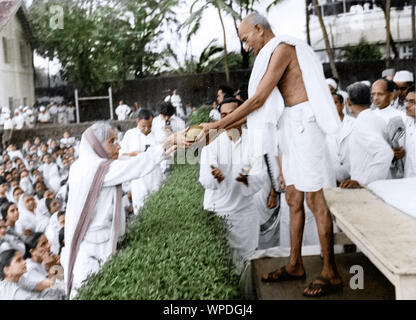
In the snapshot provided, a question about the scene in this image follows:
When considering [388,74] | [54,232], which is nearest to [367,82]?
[388,74]

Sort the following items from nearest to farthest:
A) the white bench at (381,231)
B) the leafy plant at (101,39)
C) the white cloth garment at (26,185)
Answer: the white bench at (381,231) < the leafy plant at (101,39) < the white cloth garment at (26,185)

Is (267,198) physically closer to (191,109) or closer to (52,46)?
(191,109)

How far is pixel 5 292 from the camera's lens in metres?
2.85

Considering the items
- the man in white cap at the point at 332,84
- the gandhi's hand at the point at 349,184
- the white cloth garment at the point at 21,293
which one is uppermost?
the man in white cap at the point at 332,84

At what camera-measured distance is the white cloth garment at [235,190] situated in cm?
264

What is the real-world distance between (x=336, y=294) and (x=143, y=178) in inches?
48.3

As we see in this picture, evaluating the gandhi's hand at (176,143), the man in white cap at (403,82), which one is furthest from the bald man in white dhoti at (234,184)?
the man in white cap at (403,82)

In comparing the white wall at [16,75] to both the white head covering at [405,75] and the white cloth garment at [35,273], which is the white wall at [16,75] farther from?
the white head covering at [405,75]

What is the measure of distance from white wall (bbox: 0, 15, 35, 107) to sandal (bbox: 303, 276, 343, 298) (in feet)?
6.27

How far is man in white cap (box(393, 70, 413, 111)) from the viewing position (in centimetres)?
263

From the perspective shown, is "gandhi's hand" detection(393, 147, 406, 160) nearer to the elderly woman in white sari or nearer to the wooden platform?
the wooden platform

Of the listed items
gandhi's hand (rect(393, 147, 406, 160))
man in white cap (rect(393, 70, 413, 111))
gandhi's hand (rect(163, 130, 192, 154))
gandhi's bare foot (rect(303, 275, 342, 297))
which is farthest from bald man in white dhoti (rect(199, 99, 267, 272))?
man in white cap (rect(393, 70, 413, 111))
